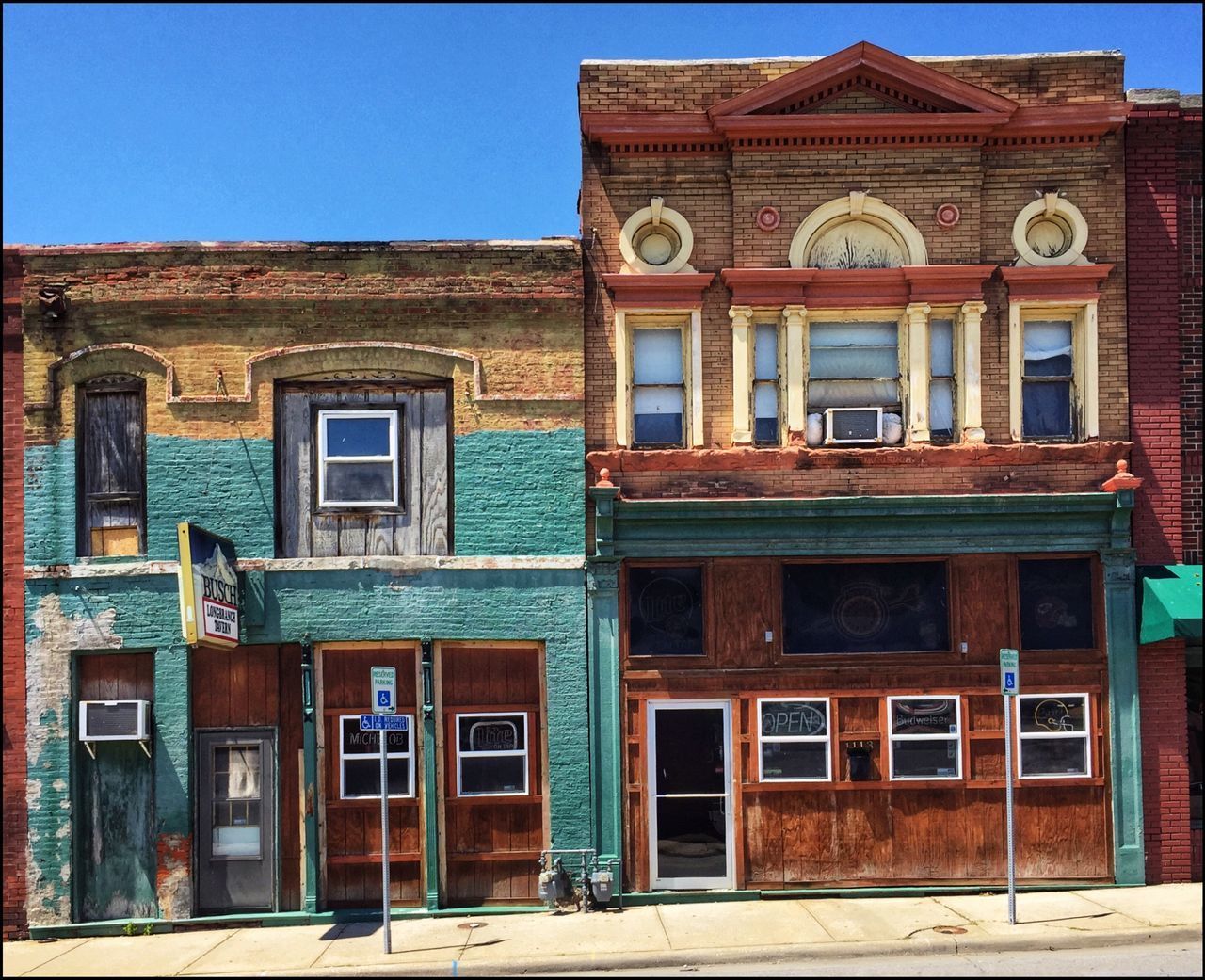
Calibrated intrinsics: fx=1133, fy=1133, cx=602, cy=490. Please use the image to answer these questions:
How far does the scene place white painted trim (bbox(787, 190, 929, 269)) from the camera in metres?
13.1

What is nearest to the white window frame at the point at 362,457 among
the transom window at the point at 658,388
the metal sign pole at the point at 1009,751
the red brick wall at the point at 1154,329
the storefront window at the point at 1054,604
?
the transom window at the point at 658,388

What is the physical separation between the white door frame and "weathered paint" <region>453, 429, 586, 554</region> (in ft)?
6.86

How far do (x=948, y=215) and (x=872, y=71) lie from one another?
1.87 metres

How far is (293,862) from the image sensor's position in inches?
494

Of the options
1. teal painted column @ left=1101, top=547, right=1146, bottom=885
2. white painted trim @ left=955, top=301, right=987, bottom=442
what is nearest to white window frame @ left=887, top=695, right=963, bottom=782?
teal painted column @ left=1101, top=547, right=1146, bottom=885

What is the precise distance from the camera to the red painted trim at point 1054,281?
12.9m

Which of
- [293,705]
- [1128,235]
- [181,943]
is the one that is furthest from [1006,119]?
[181,943]

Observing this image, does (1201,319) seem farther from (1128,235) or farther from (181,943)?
(181,943)

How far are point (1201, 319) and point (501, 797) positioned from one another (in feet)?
31.9

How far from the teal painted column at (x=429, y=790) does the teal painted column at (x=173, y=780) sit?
2.56m

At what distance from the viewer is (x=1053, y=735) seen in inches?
504

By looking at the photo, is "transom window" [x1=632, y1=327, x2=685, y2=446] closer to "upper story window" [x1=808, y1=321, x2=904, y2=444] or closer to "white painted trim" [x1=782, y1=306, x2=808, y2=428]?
"white painted trim" [x1=782, y1=306, x2=808, y2=428]

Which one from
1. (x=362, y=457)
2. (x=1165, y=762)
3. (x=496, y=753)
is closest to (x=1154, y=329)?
(x=1165, y=762)

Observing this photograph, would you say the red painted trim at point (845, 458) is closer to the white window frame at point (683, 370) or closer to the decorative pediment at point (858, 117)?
the white window frame at point (683, 370)
